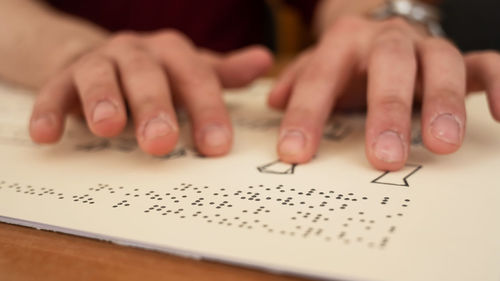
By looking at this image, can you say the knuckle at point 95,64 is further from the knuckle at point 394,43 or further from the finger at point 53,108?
the knuckle at point 394,43

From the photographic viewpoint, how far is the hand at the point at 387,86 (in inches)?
14.4

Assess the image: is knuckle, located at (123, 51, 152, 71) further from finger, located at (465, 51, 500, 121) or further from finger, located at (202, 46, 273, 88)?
finger, located at (465, 51, 500, 121)

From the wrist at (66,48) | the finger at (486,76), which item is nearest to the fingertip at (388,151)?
the finger at (486,76)

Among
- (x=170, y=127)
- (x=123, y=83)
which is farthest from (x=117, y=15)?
(x=170, y=127)

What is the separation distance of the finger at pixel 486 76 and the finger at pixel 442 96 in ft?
0.09

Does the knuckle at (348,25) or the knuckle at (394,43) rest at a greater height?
the knuckle at (348,25)

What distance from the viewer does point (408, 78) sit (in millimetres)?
424

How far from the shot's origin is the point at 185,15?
106 cm

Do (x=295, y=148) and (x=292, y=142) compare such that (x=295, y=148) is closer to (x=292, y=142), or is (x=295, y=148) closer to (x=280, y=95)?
(x=292, y=142)

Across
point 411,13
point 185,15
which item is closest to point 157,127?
point 411,13

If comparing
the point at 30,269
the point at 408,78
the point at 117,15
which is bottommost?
the point at 30,269

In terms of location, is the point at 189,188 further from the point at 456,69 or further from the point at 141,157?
the point at 456,69

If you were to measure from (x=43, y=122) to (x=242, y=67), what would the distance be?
283 millimetres

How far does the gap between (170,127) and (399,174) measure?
0.21m
